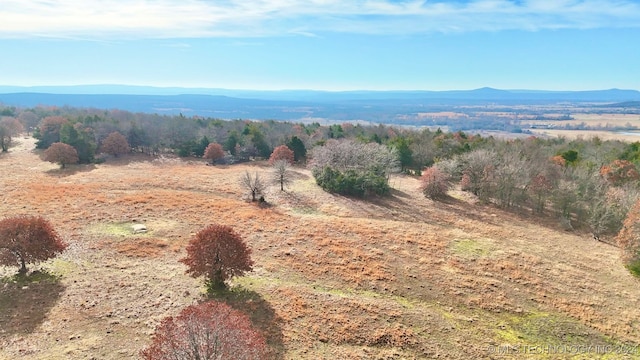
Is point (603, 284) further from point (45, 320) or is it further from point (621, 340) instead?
point (45, 320)

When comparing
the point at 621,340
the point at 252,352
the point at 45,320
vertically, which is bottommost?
the point at 621,340

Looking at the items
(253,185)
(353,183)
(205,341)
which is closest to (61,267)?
(205,341)

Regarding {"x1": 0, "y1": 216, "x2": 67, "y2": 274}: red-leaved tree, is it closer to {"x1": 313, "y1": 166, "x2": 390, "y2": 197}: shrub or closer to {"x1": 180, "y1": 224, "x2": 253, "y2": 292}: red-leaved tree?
{"x1": 180, "y1": 224, "x2": 253, "y2": 292}: red-leaved tree

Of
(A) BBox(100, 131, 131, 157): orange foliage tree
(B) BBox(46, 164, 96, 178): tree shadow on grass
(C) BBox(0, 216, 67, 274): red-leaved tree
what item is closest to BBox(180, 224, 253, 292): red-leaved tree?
(C) BBox(0, 216, 67, 274): red-leaved tree

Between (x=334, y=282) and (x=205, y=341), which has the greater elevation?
(x=205, y=341)

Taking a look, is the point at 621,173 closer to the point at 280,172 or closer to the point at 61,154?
the point at 280,172

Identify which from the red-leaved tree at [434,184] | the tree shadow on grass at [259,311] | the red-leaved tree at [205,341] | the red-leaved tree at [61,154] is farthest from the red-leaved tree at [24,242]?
the red-leaved tree at [434,184]

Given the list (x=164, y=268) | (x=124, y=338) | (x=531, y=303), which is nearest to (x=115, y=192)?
(x=164, y=268)
